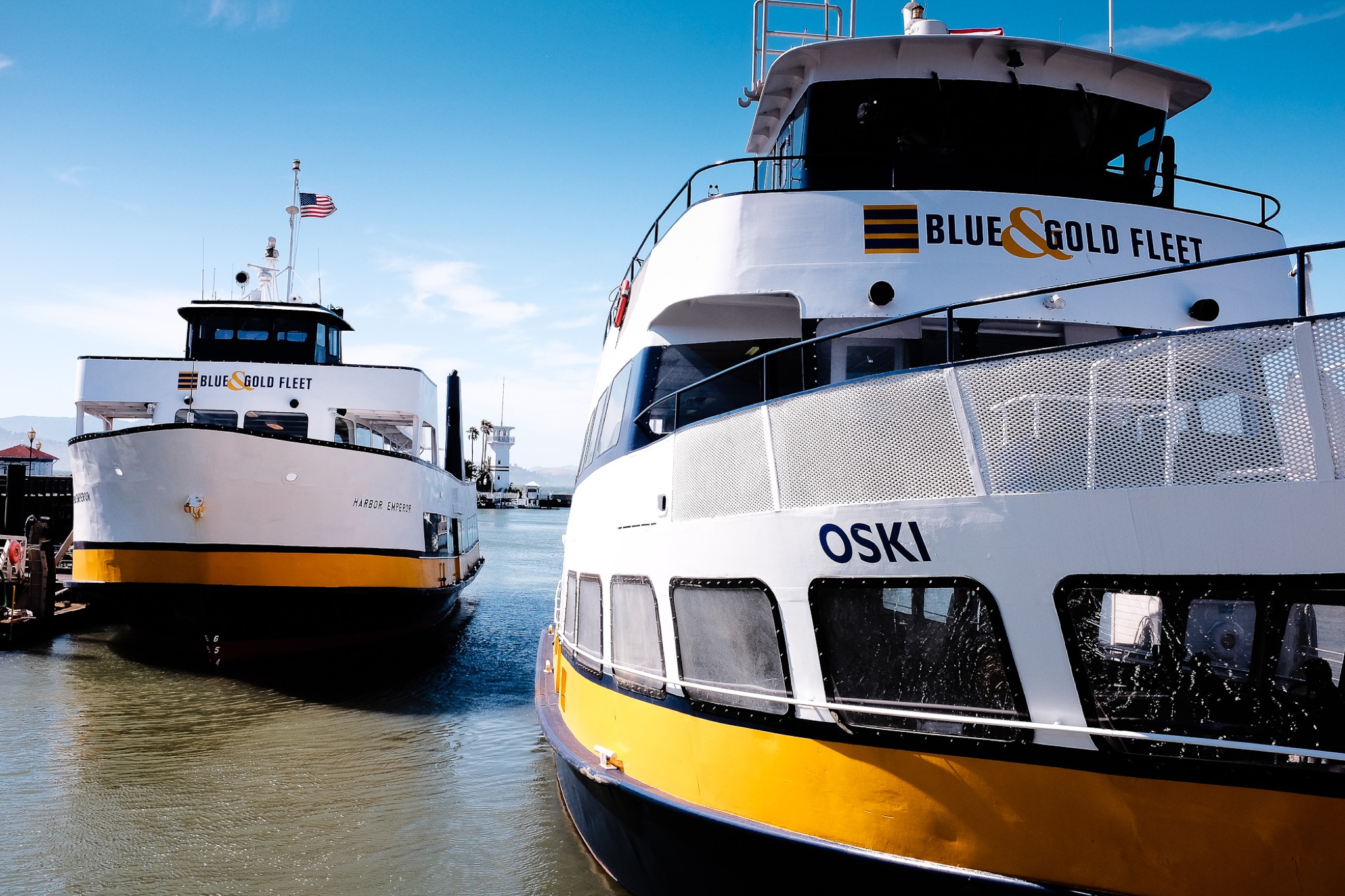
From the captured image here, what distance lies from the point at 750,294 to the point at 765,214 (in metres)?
0.53

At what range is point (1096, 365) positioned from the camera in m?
3.37

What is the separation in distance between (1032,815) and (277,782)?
7.58 m

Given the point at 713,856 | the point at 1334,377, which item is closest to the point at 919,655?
the point at 713,856

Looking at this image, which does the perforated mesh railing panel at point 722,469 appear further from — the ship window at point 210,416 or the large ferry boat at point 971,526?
the ship window at point 210,416

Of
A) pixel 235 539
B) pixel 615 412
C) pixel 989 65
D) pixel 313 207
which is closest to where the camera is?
pixel 989 65

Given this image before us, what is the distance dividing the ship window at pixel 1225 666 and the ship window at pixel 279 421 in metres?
14.8

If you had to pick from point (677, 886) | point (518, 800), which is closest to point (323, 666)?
point (518, 800)

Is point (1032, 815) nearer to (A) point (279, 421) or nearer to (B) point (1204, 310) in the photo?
(B) point (1204, 310)

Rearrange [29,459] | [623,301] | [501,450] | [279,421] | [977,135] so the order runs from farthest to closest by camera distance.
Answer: [501,450] < [29,459] < [279,421] < [623,301] < [977,135]

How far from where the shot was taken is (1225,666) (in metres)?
3.62

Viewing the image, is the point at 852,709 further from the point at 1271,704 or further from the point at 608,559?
the point at 608,559

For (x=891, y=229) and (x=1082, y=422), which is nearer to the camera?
(x=1082, y=422)

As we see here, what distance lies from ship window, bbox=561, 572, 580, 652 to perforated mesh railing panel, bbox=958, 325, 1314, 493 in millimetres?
4458

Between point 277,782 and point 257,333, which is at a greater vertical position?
point 257,333
